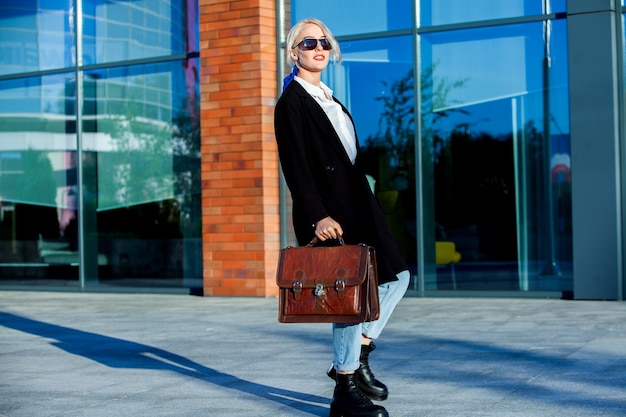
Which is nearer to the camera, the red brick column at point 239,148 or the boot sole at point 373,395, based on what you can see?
→ the boot sole at point 373,395

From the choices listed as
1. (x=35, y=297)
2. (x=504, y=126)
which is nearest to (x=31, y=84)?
(x=35, y=297)

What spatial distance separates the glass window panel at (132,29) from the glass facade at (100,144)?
14 mm

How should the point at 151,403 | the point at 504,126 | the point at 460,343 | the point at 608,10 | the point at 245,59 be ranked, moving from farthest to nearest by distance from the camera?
the point at 245,59 → the point at 504,126 → the point at 608,10 → the point at 460,343 → the point at 151,403

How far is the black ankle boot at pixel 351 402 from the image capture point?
440cm

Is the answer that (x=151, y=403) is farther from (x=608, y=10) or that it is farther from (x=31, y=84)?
(x=31, y=84)

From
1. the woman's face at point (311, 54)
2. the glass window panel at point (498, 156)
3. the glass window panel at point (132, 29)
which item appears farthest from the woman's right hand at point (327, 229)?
the glass window panel at point (132, 29)

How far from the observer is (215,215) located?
11.5 meters

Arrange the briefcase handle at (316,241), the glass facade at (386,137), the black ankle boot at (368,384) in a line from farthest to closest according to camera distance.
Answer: the glass facade at (386,137) < the black ankle boot at (368,384) < the briefcase handle at (316,241)

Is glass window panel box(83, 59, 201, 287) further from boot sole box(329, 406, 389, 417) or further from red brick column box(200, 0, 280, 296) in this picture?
boot sole box(329, 406, 389, 417)

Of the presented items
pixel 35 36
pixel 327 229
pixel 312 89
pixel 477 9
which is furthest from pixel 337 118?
pixel 35 36

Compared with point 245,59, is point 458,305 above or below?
below

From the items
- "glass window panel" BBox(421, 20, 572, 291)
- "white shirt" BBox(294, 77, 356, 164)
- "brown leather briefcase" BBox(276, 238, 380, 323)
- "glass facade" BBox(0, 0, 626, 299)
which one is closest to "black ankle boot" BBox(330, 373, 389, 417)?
"brown leather briefcase" BBox(276, 238, 380, 323)

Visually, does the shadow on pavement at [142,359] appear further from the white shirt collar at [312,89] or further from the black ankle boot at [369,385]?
the white shirt collar at [312,89]

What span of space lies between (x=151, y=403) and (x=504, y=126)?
6274 mm
